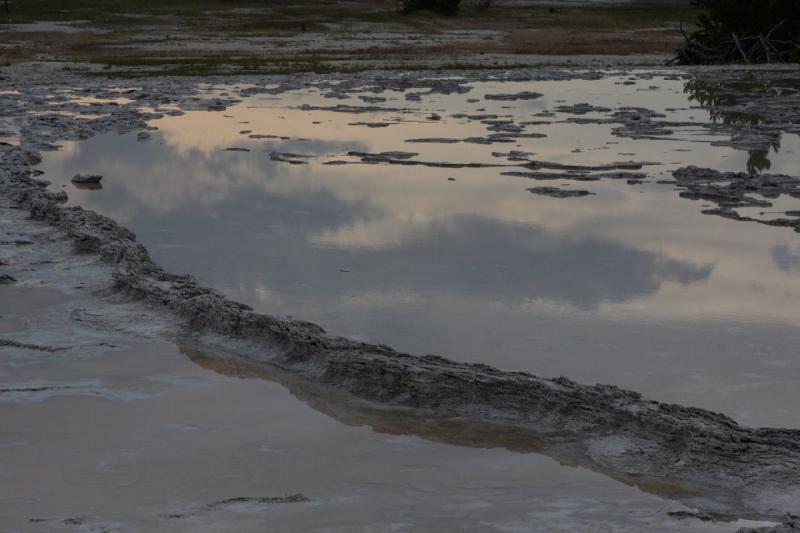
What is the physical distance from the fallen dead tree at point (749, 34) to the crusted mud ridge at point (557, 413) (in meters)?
31.1

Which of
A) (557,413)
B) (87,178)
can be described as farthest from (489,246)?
(87,178)

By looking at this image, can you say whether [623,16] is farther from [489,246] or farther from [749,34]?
[489,246]

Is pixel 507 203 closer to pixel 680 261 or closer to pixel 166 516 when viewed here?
pixel 680 261

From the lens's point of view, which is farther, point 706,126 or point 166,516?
→ point 706,126

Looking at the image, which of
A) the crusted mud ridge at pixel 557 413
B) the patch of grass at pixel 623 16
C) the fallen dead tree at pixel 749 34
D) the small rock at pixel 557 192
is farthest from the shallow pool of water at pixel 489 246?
the patch of grass at pixel 623 16

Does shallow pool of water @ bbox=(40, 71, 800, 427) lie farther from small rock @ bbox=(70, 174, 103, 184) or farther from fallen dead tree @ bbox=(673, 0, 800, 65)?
fallen dead tree @ bbox=(673, 0, 800, 65)

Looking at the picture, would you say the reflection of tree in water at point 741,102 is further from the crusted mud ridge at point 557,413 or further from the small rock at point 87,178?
the crusted mud ridge at point 557,413

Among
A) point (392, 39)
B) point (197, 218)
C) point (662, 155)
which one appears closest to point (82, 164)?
point (197, 218)

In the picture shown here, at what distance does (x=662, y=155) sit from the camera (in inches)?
591

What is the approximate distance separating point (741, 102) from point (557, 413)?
63.1ft

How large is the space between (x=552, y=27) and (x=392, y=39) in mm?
13178

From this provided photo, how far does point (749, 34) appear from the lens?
119 feet

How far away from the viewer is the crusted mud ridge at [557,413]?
4773mm

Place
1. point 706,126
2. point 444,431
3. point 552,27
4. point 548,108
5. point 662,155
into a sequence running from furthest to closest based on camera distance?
point 552,27 → point 548,108 → point 706,126 → point 662,155 → point 444,431
